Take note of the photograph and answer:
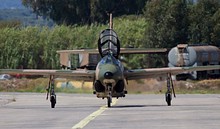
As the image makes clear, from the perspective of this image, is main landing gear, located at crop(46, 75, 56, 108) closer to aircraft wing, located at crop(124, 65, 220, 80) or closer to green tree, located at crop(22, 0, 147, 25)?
aircraft wing, located at crop(124, 65, 220, 80)

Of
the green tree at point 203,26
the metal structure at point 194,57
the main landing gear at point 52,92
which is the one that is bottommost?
the main landing gear at point 52,92

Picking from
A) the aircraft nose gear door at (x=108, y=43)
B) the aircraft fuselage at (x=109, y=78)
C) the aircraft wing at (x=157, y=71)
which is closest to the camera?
the aircraft fuselage at (x=109, y=78)

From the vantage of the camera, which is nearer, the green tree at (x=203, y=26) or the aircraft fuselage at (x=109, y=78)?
the aircraft fuselage at (x=109, y=78)

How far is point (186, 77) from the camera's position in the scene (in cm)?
7300

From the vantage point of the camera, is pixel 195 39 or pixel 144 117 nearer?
pixel 144 117

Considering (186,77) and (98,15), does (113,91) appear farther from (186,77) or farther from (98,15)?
(98,15)

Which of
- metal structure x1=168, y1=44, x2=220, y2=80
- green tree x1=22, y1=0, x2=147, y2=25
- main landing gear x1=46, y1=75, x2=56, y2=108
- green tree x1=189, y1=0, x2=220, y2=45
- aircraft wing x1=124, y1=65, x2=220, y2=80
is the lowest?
main landing gear x1=46, y1=75, x2=56, y2=108

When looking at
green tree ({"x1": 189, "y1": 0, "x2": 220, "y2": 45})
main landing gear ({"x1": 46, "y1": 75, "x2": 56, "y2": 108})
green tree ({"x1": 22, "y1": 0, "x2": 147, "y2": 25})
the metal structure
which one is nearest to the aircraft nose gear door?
main landing gear ({"x1": 46, "y1": 75, "x2": 56, "y2": 108})

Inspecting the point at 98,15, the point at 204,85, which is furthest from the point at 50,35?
the point at 204,85

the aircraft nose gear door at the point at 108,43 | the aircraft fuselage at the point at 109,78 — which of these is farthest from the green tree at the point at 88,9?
the aircraft fuselage at the point at 109,78

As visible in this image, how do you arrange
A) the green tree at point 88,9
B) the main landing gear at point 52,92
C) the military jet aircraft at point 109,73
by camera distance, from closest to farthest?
the military jet aircraft at point 109,73, the main landing gear at point 52,92, the green tree at point 88,9

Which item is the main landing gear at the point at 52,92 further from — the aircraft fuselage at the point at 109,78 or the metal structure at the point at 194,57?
the metal structure at the point at 194,57

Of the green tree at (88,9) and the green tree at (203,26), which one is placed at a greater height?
the green tree at (88,9)

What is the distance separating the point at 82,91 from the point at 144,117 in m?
39.1
